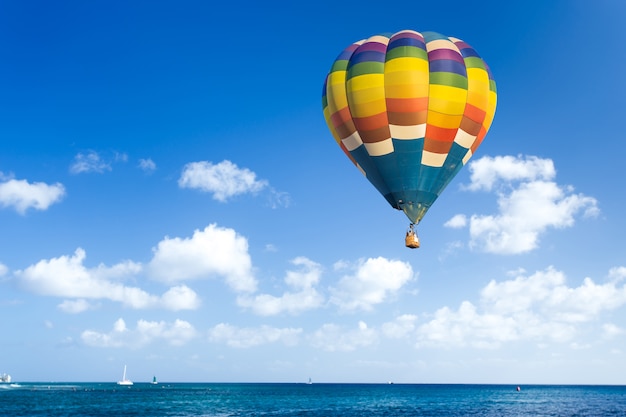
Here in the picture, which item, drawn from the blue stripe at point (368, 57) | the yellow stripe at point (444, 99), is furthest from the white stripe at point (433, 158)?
the blue stripe at point (368, 57)

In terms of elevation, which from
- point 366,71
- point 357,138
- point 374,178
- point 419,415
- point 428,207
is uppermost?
point 366,71

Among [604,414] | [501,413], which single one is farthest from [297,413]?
[604,414]

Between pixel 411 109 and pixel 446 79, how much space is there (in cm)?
177

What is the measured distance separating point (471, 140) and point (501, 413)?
4283cm

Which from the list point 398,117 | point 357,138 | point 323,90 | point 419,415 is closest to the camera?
point 398,117

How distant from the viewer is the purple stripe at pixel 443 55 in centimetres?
2066

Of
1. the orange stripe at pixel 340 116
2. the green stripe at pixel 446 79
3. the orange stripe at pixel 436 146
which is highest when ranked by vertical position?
the green stripe at pixel 446 79

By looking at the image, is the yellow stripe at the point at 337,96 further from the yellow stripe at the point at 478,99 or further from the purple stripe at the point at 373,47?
the yellow stripe at the point at 478,99

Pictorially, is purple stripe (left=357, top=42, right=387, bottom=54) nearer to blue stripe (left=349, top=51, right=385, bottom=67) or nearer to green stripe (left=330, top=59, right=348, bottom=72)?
blue stripe (left=349, top=51, right=385, bottom=67)

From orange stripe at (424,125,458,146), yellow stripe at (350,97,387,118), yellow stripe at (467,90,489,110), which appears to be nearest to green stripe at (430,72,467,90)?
yellow stripe at (467,90,489,110)

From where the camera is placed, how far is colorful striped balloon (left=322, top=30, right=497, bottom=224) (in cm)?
2014

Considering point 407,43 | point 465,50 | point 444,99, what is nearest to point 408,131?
point 444,99

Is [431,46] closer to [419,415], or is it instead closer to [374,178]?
[374,178]

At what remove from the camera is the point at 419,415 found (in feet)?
172
